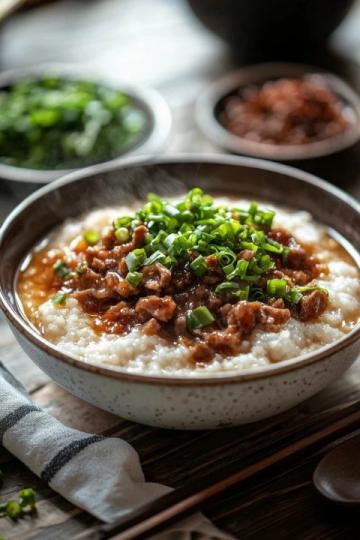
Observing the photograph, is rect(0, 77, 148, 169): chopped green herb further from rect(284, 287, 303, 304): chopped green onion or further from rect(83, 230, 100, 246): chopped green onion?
rect(284, 287, 303, 304): chopped green onion

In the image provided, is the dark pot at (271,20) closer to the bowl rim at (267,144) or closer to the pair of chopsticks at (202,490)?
the bowl rim at (267,144)

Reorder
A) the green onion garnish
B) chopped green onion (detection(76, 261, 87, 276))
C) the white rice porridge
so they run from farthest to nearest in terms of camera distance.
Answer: chopped green onion (detection(76, 261, 87, 276))
the green onion garnish
the white rice porridge

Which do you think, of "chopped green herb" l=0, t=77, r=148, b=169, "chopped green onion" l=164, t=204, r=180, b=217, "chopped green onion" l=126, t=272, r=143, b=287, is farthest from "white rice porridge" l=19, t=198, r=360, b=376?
"chopped green herb" l=0, t=77, r=148, b=169

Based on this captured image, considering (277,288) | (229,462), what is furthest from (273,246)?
(229,462)

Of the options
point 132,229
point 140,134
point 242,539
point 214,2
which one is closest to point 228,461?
point 242,539

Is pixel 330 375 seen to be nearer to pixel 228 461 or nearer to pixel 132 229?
pixel 228 461

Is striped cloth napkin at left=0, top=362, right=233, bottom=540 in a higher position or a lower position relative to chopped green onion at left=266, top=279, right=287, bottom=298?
lower
